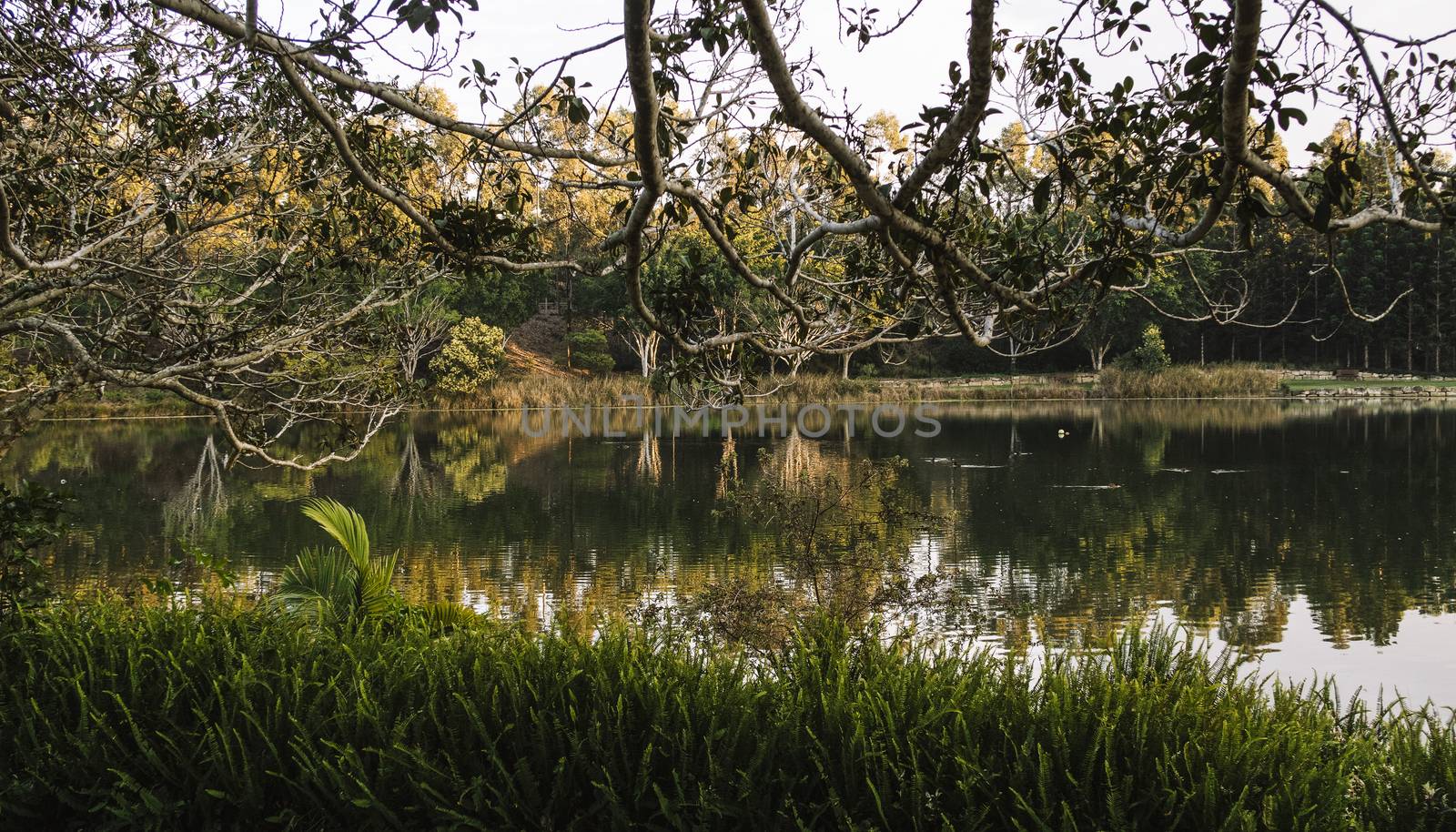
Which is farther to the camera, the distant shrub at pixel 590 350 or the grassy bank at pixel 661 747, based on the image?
the distant shrub at pixel 590 350

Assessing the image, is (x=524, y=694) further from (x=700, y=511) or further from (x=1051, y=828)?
(x=700, y=511)

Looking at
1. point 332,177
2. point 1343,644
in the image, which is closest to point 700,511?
point 1343,644

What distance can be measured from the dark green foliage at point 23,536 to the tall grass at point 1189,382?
51.9 m

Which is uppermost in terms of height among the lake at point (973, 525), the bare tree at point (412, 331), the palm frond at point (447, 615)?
the bare tree at point (412, 331)

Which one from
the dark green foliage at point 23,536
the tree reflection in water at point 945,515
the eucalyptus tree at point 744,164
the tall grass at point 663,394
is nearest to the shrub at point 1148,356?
the tall grass at point 663,394

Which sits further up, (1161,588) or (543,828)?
(543,828)

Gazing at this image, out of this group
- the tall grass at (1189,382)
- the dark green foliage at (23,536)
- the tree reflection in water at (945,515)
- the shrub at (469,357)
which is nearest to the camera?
the dark green foliage at (23,536)

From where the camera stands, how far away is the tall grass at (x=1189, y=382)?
51.3 m

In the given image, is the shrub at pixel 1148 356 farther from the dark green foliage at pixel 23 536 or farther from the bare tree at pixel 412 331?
the dark green foliage at pixel 23 536

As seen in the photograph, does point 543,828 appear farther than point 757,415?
No

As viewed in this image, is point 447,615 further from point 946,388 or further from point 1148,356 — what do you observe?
point 1148,356

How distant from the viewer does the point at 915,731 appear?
409 centimetres

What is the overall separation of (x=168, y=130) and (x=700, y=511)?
1331cm

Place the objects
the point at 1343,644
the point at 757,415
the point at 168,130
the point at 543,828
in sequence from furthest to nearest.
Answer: the point at 757,415
the point at 1343,644
the point at 168,130
the point at 543,828
